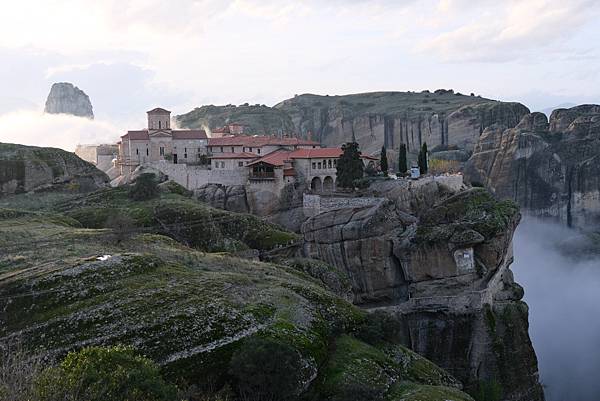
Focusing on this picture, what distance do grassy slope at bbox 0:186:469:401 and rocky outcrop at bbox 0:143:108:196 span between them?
33506 millimetres

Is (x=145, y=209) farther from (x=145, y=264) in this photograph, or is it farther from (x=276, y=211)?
(x=145, y=264)

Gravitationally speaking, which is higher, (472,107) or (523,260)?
(472,107)

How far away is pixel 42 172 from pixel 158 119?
1505 centimetres

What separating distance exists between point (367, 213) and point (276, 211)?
11.5m

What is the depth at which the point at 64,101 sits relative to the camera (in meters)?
177

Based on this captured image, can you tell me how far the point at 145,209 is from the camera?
54.7 m

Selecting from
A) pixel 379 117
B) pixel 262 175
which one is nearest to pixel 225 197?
pixel 262 175

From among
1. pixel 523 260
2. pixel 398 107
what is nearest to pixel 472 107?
pixel 398 107

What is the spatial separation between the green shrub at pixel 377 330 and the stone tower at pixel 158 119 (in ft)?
163

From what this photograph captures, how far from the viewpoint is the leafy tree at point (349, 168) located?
6047cm

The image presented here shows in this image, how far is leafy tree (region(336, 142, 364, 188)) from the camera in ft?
198

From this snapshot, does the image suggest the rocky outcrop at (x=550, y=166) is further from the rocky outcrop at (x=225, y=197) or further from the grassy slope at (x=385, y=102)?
the rocky outcrop at (x=225, y=197)

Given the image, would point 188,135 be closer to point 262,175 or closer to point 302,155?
point 262,175

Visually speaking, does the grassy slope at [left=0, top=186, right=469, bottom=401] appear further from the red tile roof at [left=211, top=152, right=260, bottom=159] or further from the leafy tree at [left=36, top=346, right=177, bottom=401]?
the red tile roof at [left=211, top=152, right=260, bottom=159]
